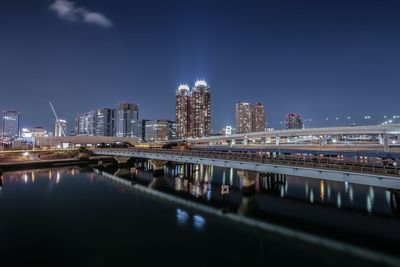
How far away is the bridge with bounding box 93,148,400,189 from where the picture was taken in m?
31.5

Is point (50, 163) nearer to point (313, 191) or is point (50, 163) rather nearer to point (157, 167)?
point (157, 167)

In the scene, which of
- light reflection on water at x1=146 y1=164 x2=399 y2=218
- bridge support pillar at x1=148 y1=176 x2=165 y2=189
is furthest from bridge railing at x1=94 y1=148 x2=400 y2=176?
bridge support pillar at x1=148 y1=176 x2=165 y2=189

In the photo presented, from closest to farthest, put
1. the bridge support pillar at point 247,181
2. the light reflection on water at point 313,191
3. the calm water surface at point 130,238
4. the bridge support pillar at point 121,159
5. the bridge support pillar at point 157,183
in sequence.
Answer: the calm water surface at point 130,238 < the light reflection on water at point 313,191 < the bridge support pillar at point 247,181 < the bridge support pillar at point 157,183 < the bridge support pillar at point 121,159

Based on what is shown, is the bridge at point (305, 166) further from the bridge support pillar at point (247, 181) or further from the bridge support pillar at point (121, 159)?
the bridge support pillar at point (121, 159)

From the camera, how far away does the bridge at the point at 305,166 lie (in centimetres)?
3150

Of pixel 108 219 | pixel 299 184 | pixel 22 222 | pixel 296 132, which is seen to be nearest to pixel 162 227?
pixel 108 219

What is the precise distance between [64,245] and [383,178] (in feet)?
118

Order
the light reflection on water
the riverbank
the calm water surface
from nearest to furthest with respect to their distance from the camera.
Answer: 1. the calm water surface
2. the light reflection on water
3. the riverbank

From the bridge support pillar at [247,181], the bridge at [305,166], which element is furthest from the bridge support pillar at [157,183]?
the bridge support pillar at [247,181]

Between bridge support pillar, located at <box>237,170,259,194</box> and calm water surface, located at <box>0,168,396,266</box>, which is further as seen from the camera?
bridge support pillar, located at <box>237,170,259,194</box>

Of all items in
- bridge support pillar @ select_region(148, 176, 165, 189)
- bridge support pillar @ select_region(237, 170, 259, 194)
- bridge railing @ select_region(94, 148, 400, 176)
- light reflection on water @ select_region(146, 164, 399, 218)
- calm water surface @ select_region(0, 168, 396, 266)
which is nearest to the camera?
calm water surface @ select_region(0, 168, 396, 266)

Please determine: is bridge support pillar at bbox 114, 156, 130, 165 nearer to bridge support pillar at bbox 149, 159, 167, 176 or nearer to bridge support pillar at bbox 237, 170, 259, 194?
bridge support pillar at bbox 149, 159, 167, 176

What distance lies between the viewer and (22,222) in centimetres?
3544

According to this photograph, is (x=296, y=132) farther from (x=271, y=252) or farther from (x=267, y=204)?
(x=271, y=252)
